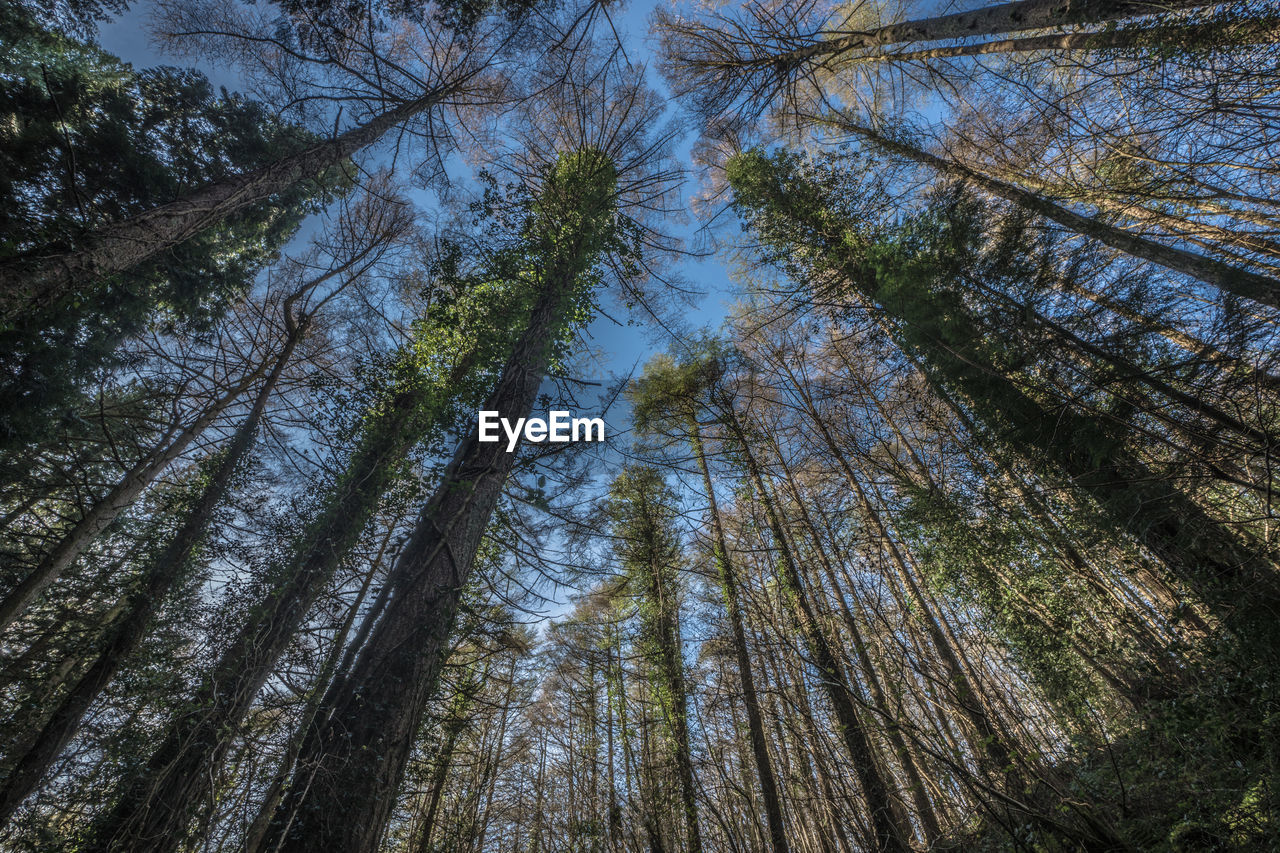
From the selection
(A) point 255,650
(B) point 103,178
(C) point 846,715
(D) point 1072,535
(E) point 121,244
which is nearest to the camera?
(A) point 255,650

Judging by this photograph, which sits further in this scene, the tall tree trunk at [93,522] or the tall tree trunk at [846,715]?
the tall tree trunk at [93,522]

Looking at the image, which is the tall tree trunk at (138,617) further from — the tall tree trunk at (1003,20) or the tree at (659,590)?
the tall tree trunk at (1003,20)

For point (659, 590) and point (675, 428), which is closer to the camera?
point (659, 590)

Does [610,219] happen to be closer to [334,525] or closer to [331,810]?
[334,525]

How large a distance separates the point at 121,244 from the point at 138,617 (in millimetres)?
4552

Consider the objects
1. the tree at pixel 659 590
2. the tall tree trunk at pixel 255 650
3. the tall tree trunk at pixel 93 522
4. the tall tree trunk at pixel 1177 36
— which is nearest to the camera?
the tall tree trunk at pixel 255 650

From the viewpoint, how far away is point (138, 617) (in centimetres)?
503

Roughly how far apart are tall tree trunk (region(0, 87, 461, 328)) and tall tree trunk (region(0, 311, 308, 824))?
242 centimetres

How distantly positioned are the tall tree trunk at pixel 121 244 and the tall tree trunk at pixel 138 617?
95.3 inches

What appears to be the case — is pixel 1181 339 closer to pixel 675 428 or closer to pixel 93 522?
pixel 675 428

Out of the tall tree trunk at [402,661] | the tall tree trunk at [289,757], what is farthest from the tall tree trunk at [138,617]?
the tall tree trunk at [402,661]

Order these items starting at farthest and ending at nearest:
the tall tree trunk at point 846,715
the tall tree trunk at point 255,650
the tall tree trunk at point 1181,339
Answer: the tall tree trunk at point 846,715 < the tall tree trunk at point 1181,339 < the tall tree trunk at point 255,650

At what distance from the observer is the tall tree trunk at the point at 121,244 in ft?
10.3

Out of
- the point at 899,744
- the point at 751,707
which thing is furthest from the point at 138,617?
the point at 899,744
